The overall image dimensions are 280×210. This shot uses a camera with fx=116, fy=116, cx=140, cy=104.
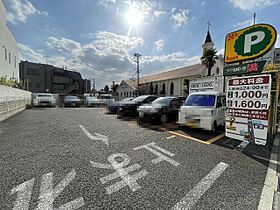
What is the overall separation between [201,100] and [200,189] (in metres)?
3.69

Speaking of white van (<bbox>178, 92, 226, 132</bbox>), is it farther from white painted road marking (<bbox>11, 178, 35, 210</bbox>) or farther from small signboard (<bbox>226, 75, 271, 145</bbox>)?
white painted road marking (<bbox>11, 178, 35, 210</bbox>)

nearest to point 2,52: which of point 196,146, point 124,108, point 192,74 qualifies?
point 124,108

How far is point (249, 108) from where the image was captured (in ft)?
9.97

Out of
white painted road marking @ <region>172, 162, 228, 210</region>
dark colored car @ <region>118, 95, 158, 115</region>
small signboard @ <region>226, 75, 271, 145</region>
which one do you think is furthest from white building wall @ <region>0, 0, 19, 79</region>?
small signboard @ <region>226, 75, 271, 145</region>

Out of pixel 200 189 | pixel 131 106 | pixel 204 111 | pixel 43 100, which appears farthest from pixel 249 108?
pixel 43 100

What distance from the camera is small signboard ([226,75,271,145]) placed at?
9.21ft

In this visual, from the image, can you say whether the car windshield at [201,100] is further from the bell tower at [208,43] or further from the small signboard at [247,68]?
the bell tower at [208,43]

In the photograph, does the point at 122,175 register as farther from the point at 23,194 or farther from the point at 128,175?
the point at 23,194

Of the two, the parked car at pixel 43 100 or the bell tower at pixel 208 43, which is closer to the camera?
the parked car at pixel 43 100

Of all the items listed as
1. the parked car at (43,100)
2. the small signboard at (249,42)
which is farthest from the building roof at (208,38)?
the parked car at (43,100)

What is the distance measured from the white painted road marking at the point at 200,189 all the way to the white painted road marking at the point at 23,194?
1893 millimetres

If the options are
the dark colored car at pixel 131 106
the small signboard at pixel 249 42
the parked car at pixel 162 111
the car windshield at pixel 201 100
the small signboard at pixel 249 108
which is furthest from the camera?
the dark colored car at pixel 131 106

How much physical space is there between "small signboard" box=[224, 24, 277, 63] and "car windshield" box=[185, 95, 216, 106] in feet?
5.47

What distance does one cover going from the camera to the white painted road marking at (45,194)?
1455mm
